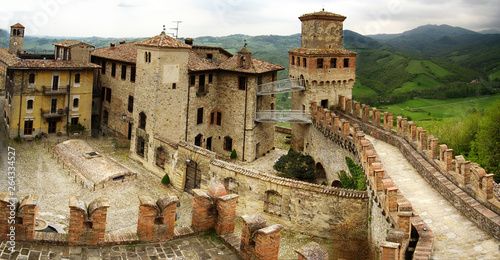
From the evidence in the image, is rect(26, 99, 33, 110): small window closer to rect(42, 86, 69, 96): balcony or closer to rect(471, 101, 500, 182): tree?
rect(42, 86, 69, 96): balcony

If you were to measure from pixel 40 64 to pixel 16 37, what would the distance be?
1514 centimetres

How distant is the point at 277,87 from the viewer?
121 ft

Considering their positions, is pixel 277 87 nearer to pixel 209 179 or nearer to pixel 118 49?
pixel 209 179

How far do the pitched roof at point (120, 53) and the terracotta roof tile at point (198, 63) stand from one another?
489 cm

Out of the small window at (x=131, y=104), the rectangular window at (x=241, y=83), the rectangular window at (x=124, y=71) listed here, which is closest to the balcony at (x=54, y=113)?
the small window at (x=131, y=104)

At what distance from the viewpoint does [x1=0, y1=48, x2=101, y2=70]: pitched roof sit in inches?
1407

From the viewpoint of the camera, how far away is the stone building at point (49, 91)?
36.2 m

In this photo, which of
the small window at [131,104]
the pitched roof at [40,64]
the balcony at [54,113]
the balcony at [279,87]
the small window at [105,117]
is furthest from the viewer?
the small window at [105,117]

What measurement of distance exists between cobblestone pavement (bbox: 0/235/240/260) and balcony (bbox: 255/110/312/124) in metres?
25.4

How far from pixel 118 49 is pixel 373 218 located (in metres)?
29.3

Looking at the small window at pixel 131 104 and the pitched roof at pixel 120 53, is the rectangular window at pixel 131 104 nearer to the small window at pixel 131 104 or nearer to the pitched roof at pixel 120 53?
the small window at pixel 131 104

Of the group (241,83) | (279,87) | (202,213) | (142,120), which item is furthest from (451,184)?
(142,120)

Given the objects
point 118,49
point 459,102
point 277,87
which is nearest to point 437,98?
point 459,102

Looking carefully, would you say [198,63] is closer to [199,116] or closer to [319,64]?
[199,116]
